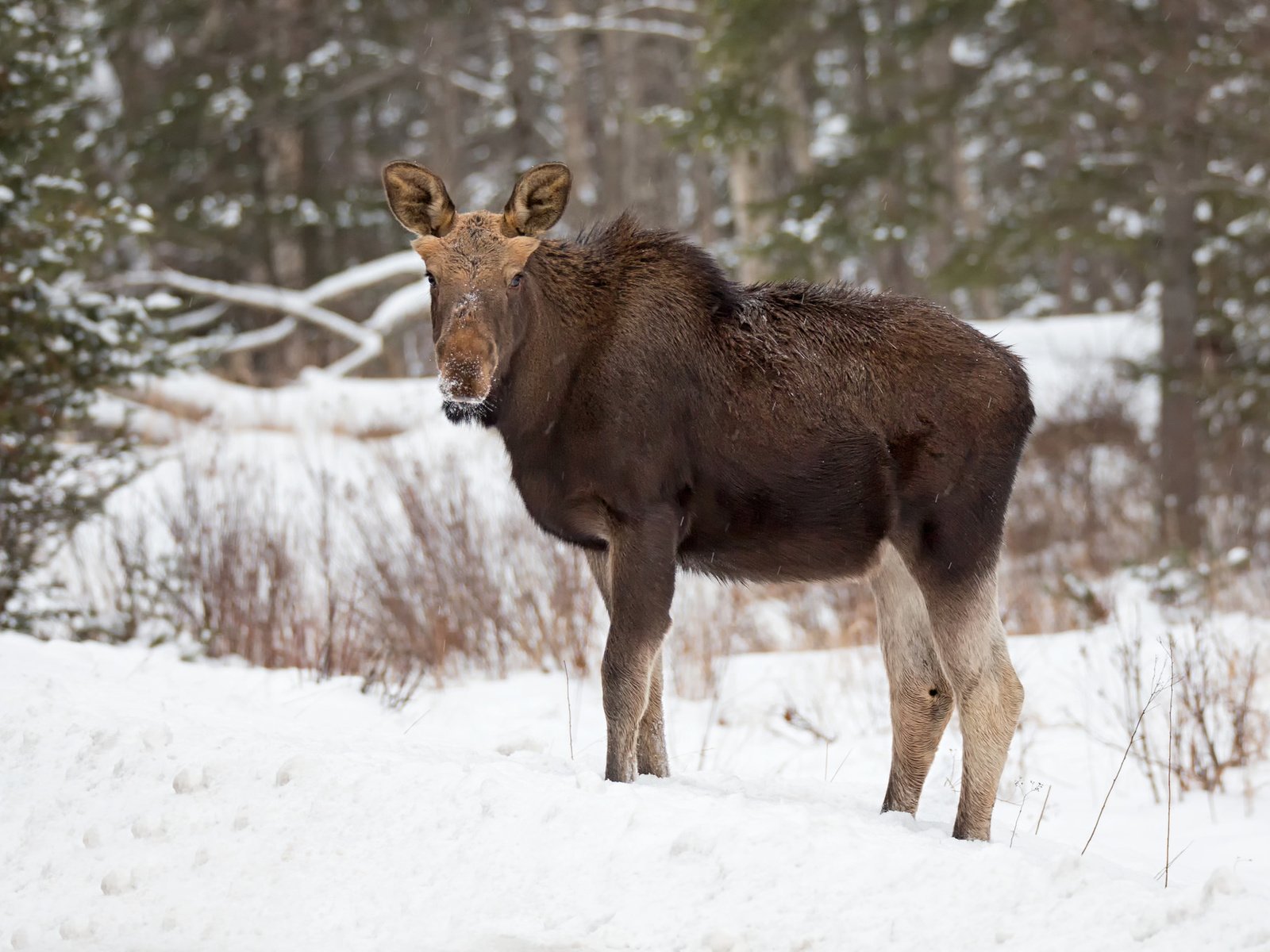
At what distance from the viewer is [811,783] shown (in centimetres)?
554

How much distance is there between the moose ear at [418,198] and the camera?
4926 mm

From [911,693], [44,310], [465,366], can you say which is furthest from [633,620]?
[44,310]

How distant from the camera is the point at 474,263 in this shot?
15.5 feet

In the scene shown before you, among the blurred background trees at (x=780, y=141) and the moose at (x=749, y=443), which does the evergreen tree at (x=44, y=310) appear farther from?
the blurred background trees at (x=780, y=141)

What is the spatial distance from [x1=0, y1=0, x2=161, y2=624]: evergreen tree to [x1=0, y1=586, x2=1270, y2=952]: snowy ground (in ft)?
11.9

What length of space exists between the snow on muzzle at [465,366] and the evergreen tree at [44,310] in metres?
5.03

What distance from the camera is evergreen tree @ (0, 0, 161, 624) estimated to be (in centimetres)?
845

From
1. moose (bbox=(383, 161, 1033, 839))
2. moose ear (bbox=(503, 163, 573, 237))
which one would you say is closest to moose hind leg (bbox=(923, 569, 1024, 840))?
moose (bbox=(383, 161, 1033, 839))

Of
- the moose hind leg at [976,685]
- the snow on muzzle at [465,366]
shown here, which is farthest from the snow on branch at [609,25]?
the moose hind leg at [976,685]

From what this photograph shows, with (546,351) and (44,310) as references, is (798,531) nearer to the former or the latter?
(546,351)

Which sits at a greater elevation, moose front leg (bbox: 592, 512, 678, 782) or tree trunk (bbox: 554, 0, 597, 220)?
tree trunk (bbox: 554, 0, 597, 220)

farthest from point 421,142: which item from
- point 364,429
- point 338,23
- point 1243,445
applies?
point 1243,445

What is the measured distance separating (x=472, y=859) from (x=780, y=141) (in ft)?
A: 52.2

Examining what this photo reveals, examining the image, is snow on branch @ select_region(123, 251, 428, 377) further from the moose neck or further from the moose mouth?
the moose mouth
